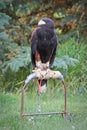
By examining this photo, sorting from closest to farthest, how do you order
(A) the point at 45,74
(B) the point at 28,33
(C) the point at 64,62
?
1. (A) the point at 45,74
2. (C) the point at 64,62
3. (B) the point at 28,33

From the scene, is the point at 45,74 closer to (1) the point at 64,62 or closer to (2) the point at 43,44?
(2) the point at 43,44

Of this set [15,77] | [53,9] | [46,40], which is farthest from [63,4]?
[46,40]

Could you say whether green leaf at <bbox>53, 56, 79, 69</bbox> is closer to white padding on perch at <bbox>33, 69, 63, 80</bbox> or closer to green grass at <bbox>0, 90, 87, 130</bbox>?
green grass at <bbox>0, 90, 87, 130</bbox>

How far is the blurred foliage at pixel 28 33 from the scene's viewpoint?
33.0ft

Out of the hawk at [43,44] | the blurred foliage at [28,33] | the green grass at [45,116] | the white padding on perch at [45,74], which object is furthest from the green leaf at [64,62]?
the white padding on perch at [45,74]

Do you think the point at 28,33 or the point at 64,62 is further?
the point at 28,33

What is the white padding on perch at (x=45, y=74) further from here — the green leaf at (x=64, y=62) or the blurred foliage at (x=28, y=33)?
the green leaf at (x=64, y=62)

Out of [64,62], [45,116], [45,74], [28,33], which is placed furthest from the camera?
[28,33]

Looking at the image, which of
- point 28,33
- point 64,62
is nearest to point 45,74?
point 64,62

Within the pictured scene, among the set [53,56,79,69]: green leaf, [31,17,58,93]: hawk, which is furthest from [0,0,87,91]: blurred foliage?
[31,17,58,93]: hawk

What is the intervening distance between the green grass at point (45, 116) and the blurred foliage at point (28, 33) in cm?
70

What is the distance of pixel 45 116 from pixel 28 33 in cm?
360

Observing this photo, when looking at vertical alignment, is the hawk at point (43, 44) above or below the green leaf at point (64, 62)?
above

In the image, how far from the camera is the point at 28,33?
11.3m
